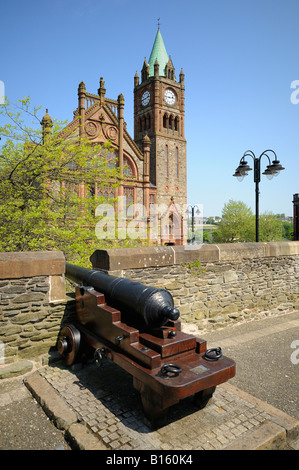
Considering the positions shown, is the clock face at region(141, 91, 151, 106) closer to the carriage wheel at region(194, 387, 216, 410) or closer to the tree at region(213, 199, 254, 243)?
the tree at region(213, 199, 254, 243)

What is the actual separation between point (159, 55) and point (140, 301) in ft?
156

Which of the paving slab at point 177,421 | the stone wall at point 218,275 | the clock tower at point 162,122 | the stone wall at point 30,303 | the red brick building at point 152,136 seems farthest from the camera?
the clock tower at point 162,122

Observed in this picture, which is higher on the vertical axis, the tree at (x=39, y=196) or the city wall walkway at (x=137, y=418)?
the tree at (x=39, y=196)

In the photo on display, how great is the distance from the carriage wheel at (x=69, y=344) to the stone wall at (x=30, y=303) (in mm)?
345

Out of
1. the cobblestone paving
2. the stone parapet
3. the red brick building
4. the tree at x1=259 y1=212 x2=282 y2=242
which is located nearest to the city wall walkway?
the cobblestone paving

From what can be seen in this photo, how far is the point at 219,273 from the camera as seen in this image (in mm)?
6375

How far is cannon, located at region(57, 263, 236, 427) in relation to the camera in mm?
2666

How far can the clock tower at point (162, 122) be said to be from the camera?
3744 centimetres

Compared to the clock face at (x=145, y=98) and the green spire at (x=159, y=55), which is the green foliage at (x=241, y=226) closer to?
the clock face at (x=145, y=98)

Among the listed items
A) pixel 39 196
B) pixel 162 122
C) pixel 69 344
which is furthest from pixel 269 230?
pixel 69 344

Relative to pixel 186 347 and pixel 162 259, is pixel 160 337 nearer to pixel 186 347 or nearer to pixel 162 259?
pixel 186 347

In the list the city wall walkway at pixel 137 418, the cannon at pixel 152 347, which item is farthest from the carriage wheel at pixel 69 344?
the city wall walkway at pixel 137 418

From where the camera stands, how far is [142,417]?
303 cm

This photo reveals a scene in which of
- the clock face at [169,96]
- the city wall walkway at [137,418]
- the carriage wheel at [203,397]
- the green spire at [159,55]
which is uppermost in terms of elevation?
the green spire at [159,55]
